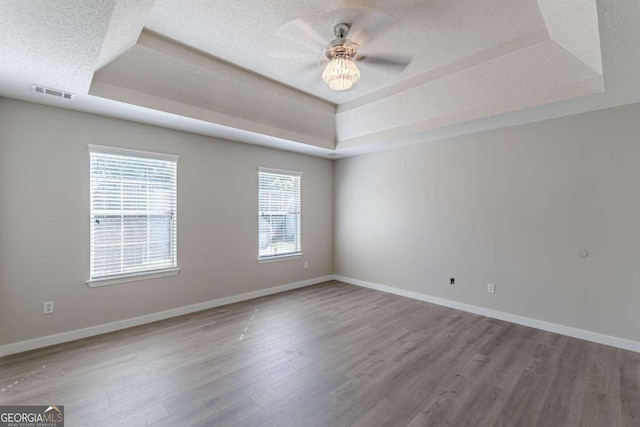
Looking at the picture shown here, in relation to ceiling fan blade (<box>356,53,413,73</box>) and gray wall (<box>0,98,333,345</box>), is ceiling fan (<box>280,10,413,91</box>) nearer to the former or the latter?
ceiling fan blade (<box>356,53,413,73</box>)

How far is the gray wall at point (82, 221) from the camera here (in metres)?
2.90

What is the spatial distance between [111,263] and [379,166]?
4.34m

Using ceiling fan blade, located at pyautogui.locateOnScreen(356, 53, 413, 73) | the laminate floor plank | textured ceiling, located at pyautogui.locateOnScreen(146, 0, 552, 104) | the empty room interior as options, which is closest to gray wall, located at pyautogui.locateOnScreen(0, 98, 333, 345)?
the empty room interior

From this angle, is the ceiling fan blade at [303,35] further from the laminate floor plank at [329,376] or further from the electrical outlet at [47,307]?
the electrical outlet at [47,307]

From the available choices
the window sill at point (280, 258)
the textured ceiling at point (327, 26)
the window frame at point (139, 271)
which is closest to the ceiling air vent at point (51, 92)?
the window frame at point (139, 271)

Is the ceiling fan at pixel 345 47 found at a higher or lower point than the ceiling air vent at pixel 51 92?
higher

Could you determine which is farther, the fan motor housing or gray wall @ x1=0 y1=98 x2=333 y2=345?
gray wall @ x1=0 y1=98 x2=333 y2=345

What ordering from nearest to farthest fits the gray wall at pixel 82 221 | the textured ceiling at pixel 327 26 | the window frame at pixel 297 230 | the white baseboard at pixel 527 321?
the textured ceiling at pixel 327 26, the gray wall at pixel 82 221, the white baseboard at pixel 527 321, the window frame at pixel 297 230

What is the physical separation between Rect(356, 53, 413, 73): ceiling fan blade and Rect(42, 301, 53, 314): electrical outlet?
406 cm

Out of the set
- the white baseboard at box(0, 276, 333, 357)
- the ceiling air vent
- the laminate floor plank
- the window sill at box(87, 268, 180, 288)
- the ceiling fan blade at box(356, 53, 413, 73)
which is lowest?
the laminate floor plank

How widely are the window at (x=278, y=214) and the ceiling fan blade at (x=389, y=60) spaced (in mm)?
2804

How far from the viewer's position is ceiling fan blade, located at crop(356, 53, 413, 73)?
2.38 meters

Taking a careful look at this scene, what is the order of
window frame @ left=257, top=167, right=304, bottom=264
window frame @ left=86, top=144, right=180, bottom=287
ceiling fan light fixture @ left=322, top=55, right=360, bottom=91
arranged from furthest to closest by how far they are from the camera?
1. window frame @ left=257, top=167, right=304, bottom=264
2. window frame @ left=86, top=144, right=180, bottom=287
3. ceiling fan light fixture @ left=322, top=55, right=360, bottom=91

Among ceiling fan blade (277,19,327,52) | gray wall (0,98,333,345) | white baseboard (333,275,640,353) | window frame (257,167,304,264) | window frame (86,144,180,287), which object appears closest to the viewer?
ceiling fan blade (277,19,327,52)
